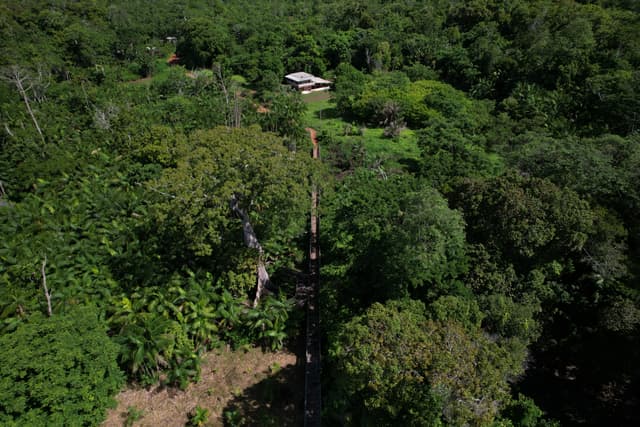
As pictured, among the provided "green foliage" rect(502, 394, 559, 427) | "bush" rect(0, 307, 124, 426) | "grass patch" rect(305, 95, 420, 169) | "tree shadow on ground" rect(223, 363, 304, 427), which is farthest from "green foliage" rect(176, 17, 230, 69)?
"green foliage" rect(502, 394, 559, 427)

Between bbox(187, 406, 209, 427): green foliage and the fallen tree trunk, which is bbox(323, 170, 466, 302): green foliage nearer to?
the fallen tree trunk

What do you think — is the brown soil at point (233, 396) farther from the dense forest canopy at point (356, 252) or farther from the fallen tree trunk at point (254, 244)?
the fallen tree trunk at point (254, 244)

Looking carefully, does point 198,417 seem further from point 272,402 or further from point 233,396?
point 272,402

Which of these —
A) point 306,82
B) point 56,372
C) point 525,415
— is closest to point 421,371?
point 525,415

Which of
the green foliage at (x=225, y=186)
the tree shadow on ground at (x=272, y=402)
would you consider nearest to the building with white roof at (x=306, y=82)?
the green foliage at (x=225, y=186)

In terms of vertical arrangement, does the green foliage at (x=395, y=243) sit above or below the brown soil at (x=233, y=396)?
→ above

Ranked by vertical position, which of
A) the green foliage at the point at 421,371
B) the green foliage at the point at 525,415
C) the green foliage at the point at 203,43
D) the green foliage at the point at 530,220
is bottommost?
the green foliage at the point at 525,415
